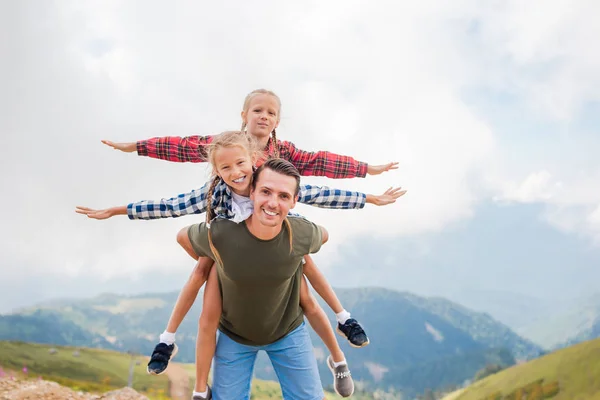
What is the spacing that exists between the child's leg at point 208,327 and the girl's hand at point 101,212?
2.49ft

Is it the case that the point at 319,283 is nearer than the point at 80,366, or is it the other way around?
the point at 319,283

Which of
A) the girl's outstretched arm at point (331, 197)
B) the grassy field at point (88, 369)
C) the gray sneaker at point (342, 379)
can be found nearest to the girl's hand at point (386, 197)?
the girl's outstretched arm at point (331, 197)

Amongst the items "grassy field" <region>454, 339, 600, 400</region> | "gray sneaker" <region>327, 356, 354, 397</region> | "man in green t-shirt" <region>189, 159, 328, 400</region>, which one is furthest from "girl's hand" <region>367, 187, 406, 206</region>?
"grassy field" <region>454, 339, 600, 400</region>

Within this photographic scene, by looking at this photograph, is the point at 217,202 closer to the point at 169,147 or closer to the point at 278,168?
the point at 278,168

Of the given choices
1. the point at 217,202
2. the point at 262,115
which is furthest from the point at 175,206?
the point at 262,115

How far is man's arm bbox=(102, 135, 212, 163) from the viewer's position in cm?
381

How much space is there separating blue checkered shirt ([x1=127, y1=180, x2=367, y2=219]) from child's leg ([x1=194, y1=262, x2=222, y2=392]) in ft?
1.26

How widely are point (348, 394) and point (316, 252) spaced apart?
3.78ft

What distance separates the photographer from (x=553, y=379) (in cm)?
700

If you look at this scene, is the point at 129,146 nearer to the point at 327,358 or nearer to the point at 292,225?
the point at 292,225

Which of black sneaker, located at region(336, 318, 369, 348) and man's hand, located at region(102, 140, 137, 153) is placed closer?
black sneaker, located at region(336, 318, 369, 348)

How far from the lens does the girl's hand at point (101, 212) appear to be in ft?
11.3

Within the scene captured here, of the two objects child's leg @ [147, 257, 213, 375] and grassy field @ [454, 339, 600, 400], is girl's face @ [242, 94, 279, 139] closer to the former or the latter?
child's leg @ [147, 257, 213, 375]

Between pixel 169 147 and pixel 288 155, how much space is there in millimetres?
857
